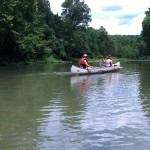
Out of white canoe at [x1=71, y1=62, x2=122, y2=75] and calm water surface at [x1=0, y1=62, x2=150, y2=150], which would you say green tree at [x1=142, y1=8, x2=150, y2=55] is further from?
calm water surface at [x1=0, y1=62, x2=150, y2=150]

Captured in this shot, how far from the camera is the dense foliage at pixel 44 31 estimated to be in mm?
46844

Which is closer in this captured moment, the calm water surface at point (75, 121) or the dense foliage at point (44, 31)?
the calm water surface at point (75, 121)

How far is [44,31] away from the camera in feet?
258

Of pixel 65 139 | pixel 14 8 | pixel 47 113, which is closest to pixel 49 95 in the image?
pixel 47 113

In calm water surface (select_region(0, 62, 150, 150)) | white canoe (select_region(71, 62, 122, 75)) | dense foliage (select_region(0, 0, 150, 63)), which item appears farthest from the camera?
dense foliage (select_region(0, 0, 150, 63))

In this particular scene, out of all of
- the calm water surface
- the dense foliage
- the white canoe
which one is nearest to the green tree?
the dense foliage

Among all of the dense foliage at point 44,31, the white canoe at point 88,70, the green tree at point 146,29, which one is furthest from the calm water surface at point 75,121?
the green tree at point 146,29

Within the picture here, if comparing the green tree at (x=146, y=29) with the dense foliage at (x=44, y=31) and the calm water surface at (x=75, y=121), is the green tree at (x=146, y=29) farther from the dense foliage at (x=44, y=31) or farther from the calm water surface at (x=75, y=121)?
the calm water surface at (x=75, y=121)

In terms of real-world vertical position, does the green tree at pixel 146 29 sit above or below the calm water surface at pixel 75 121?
above

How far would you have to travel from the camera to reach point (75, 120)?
38.3 ft

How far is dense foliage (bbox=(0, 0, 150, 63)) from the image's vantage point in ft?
154

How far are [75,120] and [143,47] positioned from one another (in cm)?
11051

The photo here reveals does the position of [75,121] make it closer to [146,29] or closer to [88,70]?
[88,70]

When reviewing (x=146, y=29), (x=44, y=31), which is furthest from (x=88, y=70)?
(x=146, y=29)
